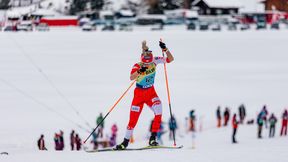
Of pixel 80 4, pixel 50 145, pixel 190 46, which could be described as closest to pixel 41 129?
pixel 50 145

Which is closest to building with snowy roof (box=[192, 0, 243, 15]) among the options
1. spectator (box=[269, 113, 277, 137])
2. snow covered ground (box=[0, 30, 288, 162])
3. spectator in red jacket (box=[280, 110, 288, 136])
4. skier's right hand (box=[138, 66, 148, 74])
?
snow covered ground (box=[0, 30, 288, 162])

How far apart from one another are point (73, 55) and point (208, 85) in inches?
515

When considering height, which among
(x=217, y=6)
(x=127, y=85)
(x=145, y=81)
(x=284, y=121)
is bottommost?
(x=127, y=85)

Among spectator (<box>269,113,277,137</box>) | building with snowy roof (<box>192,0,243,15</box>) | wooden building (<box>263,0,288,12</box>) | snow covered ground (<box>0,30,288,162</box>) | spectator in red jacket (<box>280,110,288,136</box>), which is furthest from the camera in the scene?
wooden building (<box>263,0,288,12</box>)

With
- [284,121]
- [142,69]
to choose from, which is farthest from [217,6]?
[142,69]

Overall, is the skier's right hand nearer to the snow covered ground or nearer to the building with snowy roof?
the snow covered ground

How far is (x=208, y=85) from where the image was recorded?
28219mm

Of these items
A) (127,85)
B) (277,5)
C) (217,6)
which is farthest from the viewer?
(277,5)

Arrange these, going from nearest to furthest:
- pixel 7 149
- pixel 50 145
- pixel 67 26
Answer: pixel 7 149 < pixel 50 145 < pixel 67 26

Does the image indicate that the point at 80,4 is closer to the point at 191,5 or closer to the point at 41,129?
the point at 191,5

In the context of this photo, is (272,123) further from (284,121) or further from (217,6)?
(217,6)

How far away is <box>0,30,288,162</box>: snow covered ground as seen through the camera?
931 cm

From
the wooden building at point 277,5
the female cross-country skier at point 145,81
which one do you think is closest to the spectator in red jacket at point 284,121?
the female cross-country skier at point 145,81

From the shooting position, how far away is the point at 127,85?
28.2 meters
